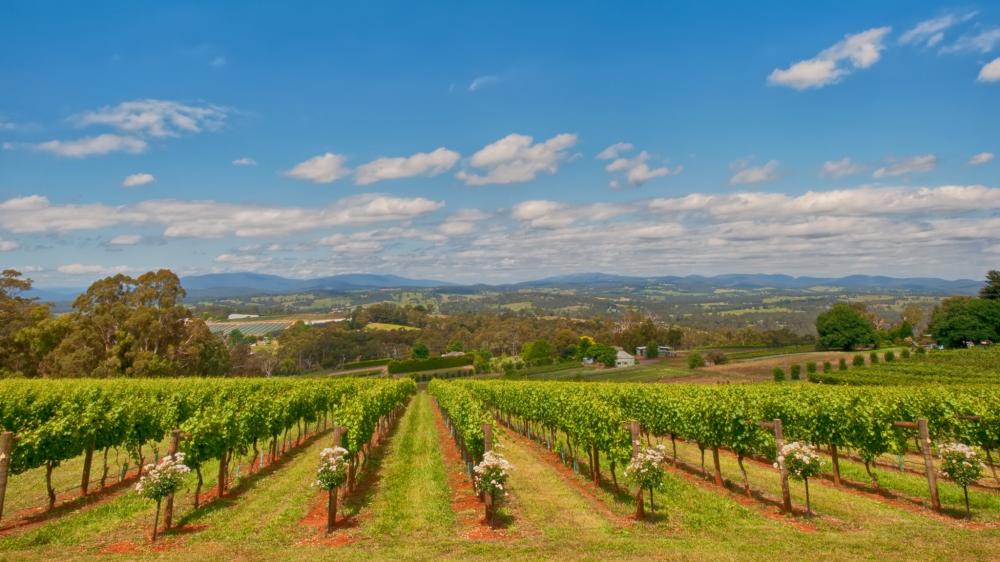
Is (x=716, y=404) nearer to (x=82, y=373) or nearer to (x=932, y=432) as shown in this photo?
(x=932, y=432)

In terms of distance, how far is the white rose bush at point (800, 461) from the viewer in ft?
41.5

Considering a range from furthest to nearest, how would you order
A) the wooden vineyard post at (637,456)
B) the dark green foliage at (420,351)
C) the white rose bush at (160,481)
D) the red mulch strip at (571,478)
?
the dark green foliage at (420,351), the red mulch strip at (571,478), the wooden vineyard post at (637,456), the white rose bush at (160,481)

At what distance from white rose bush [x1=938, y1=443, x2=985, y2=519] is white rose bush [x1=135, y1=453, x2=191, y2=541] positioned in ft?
61.0

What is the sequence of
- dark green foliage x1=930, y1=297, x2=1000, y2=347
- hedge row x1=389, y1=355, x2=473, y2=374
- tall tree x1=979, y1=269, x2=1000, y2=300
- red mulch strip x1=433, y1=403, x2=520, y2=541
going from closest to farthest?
1. red mulch strip x1=433, y1=403, x2=520, y2=541
2. dark green foliage x1=930, y1=297, x2=1000, y2=347
3. tall tree x1=979, y1=269, x2=1000, y2=300
4. hedge row x1=389, y1=355, x2=473, y2=374

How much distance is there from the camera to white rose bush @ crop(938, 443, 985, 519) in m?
12.4

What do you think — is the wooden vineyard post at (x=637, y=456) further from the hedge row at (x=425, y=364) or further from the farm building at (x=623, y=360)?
the farm building at (x=623, y=360)

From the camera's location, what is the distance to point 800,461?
12.8m

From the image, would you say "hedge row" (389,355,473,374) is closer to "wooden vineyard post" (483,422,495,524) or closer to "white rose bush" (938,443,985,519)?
"wooden vineyard post" (483,422,495,524)

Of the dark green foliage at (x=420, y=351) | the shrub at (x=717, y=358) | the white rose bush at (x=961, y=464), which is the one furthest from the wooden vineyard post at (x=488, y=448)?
the dark green foliage at (x=420, y=351)

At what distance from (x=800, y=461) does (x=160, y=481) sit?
1543cm

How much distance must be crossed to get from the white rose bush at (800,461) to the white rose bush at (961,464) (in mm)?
3018

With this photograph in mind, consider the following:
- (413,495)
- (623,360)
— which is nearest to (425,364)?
(623,360)

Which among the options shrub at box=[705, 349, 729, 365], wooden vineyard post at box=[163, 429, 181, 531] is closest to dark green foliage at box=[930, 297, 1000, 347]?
shrub at box=[705, 349, 729, 365]

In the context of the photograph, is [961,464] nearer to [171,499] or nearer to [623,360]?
[171,499]
